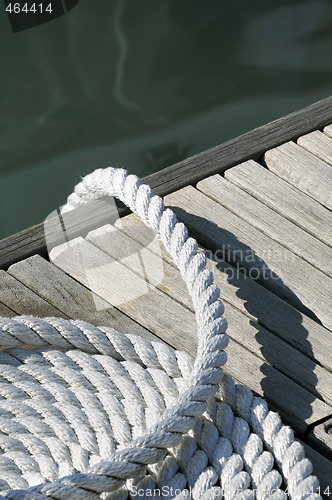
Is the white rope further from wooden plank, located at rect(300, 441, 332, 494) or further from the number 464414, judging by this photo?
the number 464414

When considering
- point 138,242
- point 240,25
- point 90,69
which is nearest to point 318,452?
point 138,242

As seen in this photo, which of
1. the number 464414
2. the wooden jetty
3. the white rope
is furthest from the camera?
the number 464414

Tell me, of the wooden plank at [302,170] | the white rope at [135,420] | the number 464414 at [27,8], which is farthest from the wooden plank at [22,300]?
the number 464414 at [27,8]

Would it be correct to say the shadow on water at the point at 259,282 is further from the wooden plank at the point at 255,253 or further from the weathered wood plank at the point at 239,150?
the weathered wood plank at the point at 239,150

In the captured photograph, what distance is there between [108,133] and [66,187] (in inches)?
14.0

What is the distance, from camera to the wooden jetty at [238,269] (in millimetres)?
1445

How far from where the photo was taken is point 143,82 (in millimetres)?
3609

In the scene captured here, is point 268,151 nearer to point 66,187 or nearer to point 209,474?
point 209,474

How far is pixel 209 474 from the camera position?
120 cm

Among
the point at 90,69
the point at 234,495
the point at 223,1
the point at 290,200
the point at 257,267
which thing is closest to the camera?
the point at 234,495

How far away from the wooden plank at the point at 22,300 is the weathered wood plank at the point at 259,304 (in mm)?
202

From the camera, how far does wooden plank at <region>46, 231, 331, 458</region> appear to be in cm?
138

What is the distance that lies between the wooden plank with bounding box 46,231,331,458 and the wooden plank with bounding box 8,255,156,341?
21 millimetres

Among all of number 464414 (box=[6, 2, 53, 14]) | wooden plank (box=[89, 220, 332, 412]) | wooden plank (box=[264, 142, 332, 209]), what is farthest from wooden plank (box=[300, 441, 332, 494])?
number 464414 (box=[6, 2, 53, 14])
